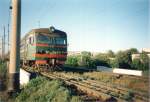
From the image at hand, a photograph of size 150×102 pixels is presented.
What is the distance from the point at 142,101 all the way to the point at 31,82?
5382 millimetres

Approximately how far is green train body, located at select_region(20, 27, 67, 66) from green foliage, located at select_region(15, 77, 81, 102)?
511 cm

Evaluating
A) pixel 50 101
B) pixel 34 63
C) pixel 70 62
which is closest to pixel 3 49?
pixel 70 62

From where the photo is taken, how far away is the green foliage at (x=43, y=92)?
27.2ft

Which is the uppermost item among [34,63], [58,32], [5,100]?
[58,32]

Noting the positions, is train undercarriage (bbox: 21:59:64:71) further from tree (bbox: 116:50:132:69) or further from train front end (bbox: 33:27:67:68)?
tree (bbox: 116:50:132:69)

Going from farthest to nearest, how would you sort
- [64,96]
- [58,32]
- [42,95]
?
[58,32], [42,95], [64,96]

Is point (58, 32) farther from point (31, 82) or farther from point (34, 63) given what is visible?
point (31, 82)

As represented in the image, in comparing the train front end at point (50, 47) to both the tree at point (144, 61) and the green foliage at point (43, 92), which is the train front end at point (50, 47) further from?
the tree at point (144, 61)

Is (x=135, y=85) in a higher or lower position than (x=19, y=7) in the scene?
lower

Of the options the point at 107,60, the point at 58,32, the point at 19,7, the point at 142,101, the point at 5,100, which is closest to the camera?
the point at 142,101

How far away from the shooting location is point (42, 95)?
9117mm

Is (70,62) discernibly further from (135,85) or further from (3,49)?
(135,85)

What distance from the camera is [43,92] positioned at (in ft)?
31.1

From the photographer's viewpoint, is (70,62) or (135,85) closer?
(135,85)
